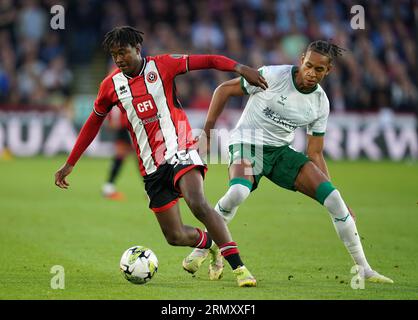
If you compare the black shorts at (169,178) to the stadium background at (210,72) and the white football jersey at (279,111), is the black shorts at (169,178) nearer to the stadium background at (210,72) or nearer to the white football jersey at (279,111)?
the white football jersey at (279,111)

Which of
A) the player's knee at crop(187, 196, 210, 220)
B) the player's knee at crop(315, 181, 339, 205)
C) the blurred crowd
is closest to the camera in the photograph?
the player's knee at crop(187, 196, 210, 220)

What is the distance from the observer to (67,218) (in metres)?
12.5

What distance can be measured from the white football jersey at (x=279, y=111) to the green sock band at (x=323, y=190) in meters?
0.67

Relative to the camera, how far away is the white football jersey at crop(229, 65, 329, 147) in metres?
8.13

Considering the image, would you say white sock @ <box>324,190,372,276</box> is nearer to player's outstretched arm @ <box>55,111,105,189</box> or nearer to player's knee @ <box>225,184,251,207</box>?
player's knee @ <box>225,184,251,207</box>

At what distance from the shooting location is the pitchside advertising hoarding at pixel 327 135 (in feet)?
71.5

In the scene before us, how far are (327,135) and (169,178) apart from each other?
1496 cm

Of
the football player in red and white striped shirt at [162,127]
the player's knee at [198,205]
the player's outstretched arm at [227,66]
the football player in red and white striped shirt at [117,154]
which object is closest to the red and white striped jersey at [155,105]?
the football player in red and white striped shirt at [162,127]

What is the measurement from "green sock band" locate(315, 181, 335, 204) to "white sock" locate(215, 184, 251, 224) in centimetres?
64

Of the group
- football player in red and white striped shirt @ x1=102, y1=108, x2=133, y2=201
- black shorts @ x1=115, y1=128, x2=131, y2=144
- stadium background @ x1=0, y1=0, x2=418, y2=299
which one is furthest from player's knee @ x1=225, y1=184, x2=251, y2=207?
stadium background @ x1=0, y1=0, x2=418, y2=299

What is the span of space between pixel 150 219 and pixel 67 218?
3.89 feet

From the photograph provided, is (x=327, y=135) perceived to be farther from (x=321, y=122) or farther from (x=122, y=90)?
(x=122, y=90)

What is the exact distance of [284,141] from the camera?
8.32 meters

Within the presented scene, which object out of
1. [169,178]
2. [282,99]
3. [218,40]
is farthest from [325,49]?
→ [218,40]
